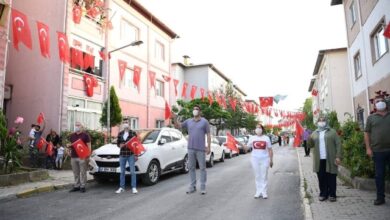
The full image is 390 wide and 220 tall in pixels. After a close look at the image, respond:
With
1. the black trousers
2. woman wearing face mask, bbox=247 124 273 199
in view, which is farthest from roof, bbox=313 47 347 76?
the black trousers

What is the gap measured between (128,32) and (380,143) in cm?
1824

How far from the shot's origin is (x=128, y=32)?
21.6 meters

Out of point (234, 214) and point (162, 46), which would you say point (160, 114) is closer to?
point (162, 46)

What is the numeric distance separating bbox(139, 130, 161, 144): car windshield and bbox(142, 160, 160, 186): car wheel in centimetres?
72

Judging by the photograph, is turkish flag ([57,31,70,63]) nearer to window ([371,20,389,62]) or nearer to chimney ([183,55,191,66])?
window ([371,20,389,62])

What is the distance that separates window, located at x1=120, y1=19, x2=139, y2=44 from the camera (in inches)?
823

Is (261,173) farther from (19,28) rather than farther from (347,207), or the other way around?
(19,28)

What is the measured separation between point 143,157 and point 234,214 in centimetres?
389

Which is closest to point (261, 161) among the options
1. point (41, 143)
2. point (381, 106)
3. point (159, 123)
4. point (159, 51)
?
point (381, 106)

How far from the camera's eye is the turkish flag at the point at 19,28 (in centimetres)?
818

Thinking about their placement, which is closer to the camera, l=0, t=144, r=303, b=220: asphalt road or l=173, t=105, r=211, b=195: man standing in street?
l=0, t=144, r=303, b=220: asphalt road

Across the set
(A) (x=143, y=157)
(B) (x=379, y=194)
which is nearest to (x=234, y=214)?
(B) (x=379, y=194)

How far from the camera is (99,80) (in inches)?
725

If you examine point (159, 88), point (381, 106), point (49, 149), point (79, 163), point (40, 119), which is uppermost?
point (159, 88)
